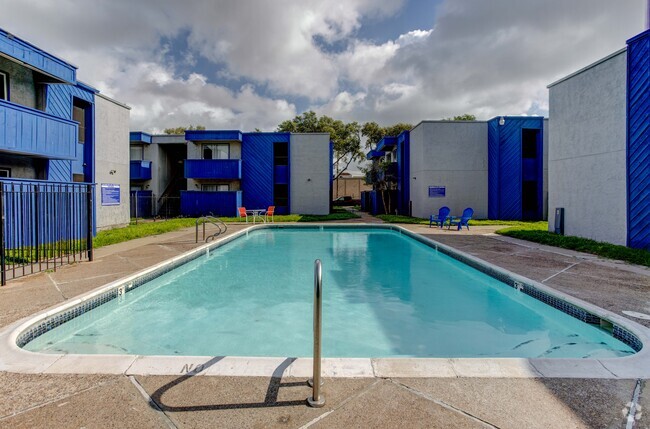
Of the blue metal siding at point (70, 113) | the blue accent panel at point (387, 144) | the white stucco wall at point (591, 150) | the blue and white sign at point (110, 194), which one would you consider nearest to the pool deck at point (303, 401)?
the white stucco wall at point (591, 150)

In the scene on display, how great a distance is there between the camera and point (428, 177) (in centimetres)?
2258

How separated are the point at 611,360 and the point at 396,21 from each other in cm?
1467

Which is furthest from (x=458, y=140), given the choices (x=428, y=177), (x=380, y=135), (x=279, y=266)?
(x=380, y=135)

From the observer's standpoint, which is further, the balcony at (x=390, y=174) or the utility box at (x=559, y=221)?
the balcony at (x=390, y=174)

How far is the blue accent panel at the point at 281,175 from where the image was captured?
86.9 feet

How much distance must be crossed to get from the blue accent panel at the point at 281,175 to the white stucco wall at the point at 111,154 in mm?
10607

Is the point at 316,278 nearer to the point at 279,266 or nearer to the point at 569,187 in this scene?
the point at 279,266

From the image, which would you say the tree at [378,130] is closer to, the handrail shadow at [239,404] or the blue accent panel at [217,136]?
the blue accent panel at [217,136]

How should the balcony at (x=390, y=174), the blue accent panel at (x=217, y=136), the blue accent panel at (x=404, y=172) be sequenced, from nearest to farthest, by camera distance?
1. the blue accent panel at (x=217, y=136)
2. the blue accent panel at (x=404, y=172)
3. the balcony at (x=390, y=174)

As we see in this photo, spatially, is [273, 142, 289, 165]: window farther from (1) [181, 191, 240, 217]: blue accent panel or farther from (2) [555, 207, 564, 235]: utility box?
(2) [555, 207, 564, 235]: utility box

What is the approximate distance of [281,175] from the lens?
26.5m

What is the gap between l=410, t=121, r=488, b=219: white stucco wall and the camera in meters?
22.5

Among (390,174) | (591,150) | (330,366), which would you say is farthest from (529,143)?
(330,366)

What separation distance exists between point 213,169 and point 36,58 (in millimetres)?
14745
